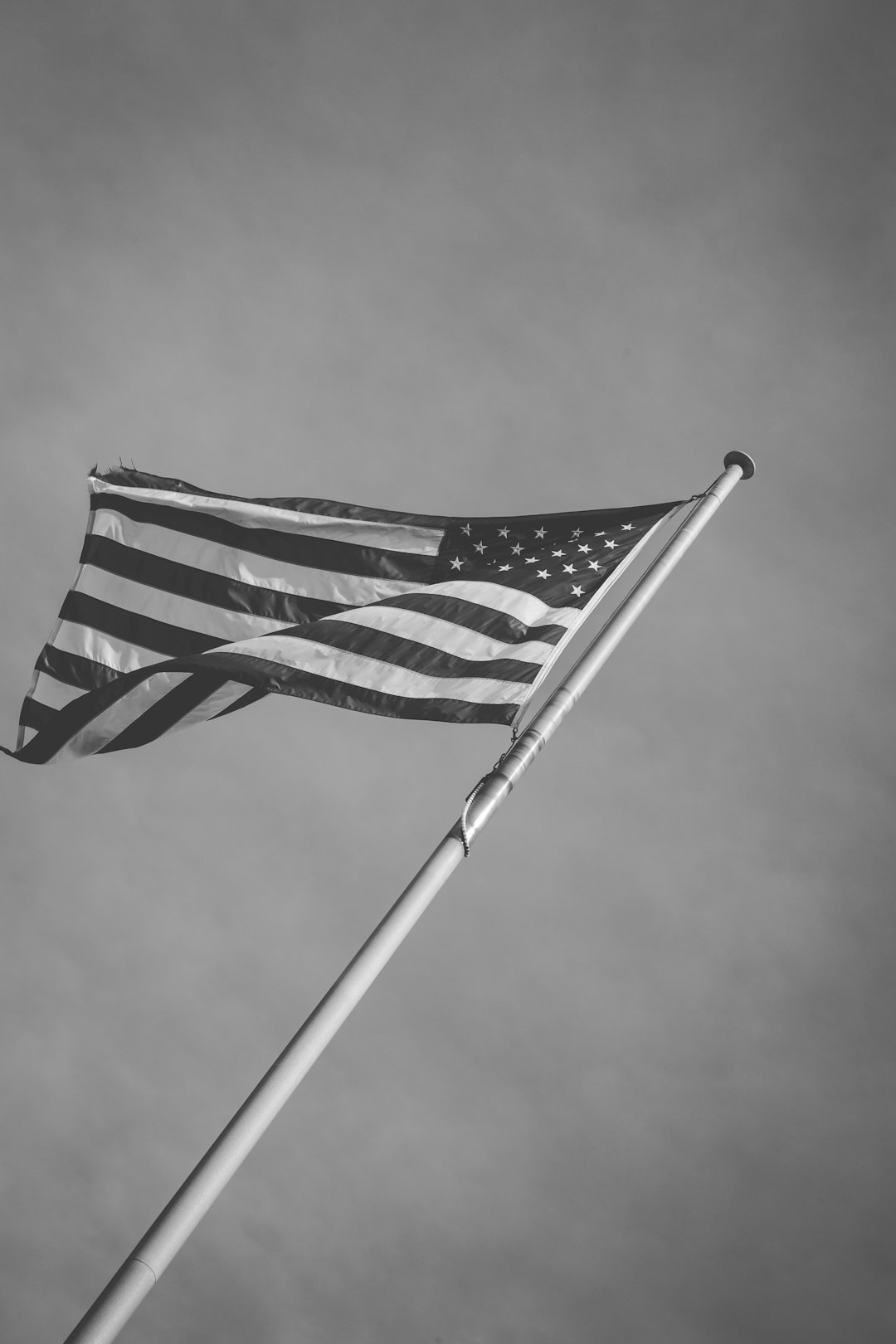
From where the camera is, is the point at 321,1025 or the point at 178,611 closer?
the point at 321,1025

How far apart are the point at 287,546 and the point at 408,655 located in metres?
4.66

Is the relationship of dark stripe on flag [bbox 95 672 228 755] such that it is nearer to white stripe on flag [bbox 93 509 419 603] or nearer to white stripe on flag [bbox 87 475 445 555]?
white stripe on flag [bbox 93 509 419 603]

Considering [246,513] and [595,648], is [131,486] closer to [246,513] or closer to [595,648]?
[246,513]

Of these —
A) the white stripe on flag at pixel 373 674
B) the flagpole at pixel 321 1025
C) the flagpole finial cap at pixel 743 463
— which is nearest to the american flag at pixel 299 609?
the white stripe on flag at pixel 373 674

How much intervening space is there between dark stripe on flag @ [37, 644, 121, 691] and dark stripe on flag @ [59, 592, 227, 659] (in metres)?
0.53

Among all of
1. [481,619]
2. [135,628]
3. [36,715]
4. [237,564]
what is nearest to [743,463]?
[481,619]

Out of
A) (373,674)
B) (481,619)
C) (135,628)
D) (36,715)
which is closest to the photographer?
(373,674)

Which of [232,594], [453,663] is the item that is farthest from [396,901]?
[232,594]

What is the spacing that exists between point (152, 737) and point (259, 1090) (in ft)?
17.6

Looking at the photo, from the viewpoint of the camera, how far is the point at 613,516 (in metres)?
16.3

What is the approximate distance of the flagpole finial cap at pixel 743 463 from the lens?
18500mm

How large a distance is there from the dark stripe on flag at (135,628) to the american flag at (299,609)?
26 mm

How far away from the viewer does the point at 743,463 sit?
1858 cm

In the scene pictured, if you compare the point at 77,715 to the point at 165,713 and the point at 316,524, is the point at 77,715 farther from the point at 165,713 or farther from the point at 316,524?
the point at 316,524
